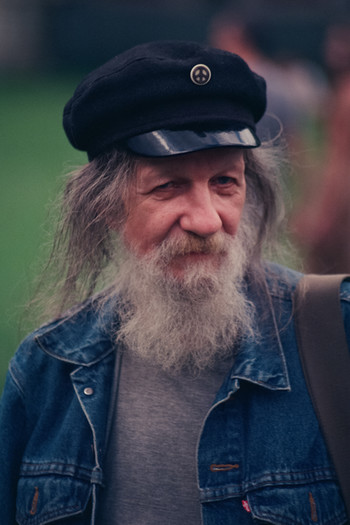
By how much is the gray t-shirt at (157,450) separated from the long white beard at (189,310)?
0.22 ft

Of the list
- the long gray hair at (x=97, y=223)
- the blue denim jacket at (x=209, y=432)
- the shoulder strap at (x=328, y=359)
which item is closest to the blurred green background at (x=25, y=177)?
the long gray hair at (x=97, y=223)

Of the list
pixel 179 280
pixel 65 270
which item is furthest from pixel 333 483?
pixel 65 270

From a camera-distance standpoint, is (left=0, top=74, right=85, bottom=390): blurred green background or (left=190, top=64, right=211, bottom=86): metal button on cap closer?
(left=190, top=64, right=211, bottom=86): metal button on cap

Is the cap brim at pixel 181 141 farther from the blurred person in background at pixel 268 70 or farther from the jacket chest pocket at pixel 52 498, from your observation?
the blurred person in background at pixel 268 70

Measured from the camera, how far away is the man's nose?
6.26 feet

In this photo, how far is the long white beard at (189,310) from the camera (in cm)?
203

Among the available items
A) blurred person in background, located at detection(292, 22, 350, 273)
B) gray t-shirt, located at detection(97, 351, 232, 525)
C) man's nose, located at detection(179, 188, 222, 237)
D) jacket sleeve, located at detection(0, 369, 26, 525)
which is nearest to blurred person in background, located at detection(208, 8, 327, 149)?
blurred person in background, located at detection(292, 22, 350, 273)

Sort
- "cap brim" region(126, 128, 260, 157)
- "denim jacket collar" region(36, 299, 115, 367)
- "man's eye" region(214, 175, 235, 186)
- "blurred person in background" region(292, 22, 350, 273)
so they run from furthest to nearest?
1. "blurred person in background" region(292, 22, 350, 273)
2. "denim jacket collar" region(36, 299, 115, 367)
3. "man's eye" region(214, 175, 235, 186)
4. "cap brim" region(126, 128, 260, 157)

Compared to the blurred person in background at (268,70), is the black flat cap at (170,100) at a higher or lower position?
lower

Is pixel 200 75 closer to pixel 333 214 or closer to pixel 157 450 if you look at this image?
pixel 157 450

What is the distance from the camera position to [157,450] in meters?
1.93

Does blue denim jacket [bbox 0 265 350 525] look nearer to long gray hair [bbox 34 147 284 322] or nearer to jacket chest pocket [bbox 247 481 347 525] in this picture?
jacket chest pocket [bbox 247 481 347 525]

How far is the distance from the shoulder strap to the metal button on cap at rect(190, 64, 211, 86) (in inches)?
26.6

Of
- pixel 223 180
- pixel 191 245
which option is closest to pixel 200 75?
pixel 223 180
